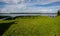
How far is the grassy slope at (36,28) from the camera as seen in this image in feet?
5.97

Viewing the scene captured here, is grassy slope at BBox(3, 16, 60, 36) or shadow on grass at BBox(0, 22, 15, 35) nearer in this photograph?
grassy slope at BBox(3, 16, 60, 36)

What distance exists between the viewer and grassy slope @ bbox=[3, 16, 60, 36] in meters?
1.82

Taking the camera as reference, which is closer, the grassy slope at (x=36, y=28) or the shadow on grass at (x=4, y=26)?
the grassy slope at (x=36, y=28)

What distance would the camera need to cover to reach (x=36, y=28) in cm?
188

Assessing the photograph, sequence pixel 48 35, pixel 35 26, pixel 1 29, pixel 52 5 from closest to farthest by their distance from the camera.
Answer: pixel 48 35 < pixel 35 26 < pixel 1 29 < pixel 52 5

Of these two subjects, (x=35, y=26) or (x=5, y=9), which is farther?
(x=5, y=9)

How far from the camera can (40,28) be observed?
188cm

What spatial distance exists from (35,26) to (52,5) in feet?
1.90

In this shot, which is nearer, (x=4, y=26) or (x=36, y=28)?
(x=36, y=28)

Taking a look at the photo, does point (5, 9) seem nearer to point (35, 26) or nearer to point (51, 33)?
point (35, 26)

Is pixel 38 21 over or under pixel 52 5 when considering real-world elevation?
under

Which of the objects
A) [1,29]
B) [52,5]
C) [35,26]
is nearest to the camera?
[35,26]

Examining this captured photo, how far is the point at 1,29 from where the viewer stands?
80.4 inches

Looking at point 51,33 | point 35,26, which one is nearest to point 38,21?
point 35,26
